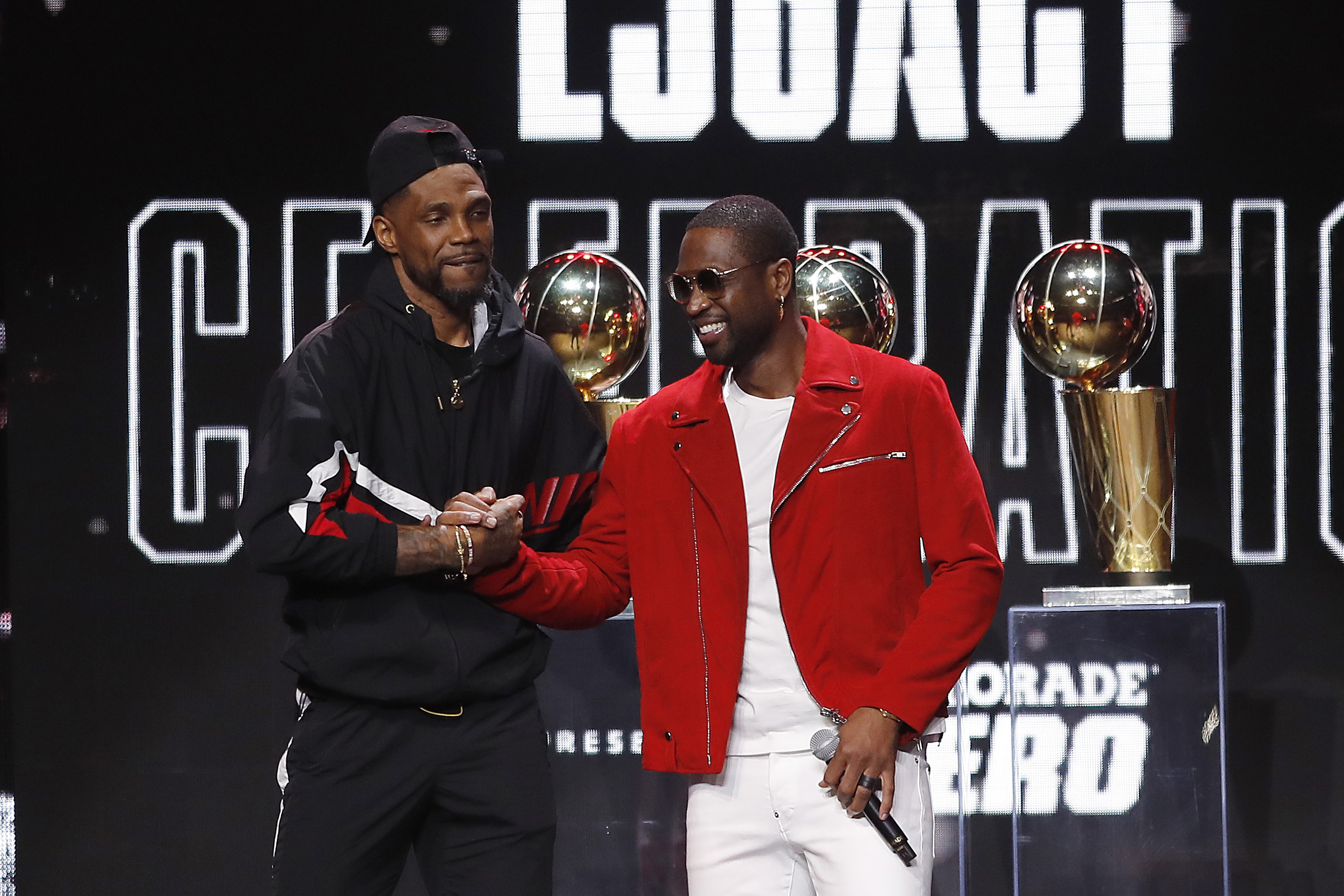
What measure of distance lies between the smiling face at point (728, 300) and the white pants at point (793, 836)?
0.70 m

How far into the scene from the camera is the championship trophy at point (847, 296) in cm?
345

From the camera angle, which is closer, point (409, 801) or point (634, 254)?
point (409, 801)

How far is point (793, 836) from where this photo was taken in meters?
2.24

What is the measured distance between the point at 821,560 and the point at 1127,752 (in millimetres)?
1466

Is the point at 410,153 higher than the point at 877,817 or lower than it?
higher

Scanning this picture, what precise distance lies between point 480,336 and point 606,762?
129 cm

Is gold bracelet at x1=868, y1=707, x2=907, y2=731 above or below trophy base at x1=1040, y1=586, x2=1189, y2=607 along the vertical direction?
below

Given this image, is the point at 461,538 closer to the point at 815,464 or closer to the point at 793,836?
the point at 815,464

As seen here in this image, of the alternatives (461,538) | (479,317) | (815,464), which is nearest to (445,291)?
(479,317)

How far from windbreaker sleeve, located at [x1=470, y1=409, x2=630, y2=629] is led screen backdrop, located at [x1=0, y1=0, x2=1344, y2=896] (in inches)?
68.3

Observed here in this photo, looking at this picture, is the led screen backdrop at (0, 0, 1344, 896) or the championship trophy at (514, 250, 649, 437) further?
the led screen backdrop at (0, 0, 1344, 896)

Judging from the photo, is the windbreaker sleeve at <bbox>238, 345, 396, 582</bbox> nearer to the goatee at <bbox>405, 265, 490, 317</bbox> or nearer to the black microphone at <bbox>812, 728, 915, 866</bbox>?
the goatee at <bbox>405, 265, 490, 317</bbox>

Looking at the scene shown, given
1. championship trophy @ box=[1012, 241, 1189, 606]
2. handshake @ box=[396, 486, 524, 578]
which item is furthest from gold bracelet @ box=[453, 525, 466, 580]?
championship trophy @ box=[1012, 241, 1189, 606]

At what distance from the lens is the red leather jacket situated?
2.24 m
